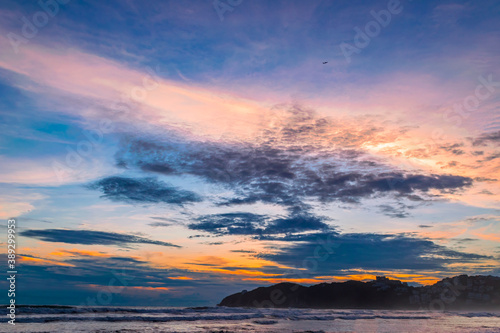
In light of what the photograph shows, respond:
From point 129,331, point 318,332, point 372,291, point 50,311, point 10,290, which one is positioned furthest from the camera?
point 372,291

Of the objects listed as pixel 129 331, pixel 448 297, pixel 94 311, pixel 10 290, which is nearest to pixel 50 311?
pixel 94 311

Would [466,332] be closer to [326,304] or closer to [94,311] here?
[94,311]

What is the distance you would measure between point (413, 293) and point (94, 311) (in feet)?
500

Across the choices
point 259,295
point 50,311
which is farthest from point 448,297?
point 50,311

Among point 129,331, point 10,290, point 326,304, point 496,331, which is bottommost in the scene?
point 326,304

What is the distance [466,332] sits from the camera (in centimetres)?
4547

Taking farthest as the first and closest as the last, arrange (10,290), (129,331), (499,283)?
(499,283)
(129,331)
(10,290)

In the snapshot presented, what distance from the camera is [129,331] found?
132ft

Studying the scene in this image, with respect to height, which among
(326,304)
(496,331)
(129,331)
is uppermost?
(129,331)

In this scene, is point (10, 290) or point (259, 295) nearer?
point (10, 290)

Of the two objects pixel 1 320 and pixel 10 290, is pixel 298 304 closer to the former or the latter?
pixel 1 320

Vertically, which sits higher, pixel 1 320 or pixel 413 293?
pixel 1 320

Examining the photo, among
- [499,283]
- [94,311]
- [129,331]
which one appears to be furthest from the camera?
[499,283]

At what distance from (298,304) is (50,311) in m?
127
